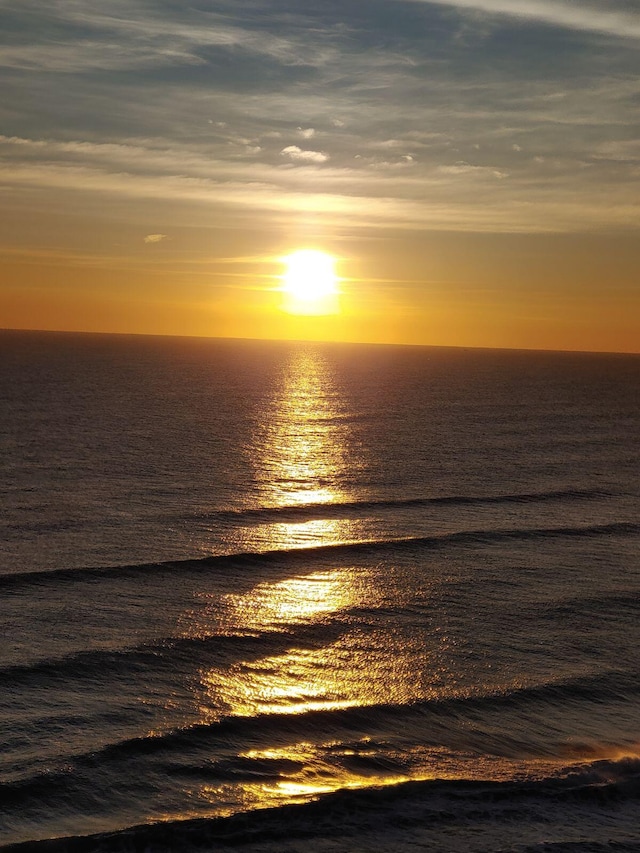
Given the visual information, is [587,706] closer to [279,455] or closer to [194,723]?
[194,723]

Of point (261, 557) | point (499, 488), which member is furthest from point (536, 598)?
point (499, 488)

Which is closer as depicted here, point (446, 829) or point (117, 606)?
point (446, 829)

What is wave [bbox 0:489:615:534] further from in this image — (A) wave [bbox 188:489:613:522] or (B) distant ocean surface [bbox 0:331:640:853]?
(B) distant ocean surface [bbox 0:331:640:853]

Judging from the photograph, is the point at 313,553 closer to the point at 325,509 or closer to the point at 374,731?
the point at 325,509

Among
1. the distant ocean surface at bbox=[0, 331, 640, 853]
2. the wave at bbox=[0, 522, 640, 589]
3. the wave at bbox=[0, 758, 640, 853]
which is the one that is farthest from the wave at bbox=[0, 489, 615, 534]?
the wave at bbox=[0, 758, 640, 853]

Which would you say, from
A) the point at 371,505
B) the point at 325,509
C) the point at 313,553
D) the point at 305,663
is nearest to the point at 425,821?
the point at 305,663

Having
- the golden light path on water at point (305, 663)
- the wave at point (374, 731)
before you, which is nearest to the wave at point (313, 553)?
the golden light path on water at point (305, 663)
